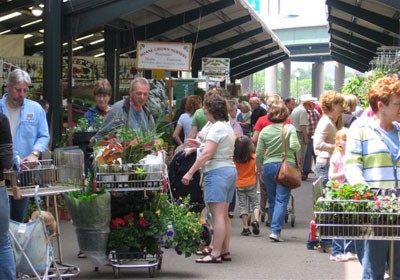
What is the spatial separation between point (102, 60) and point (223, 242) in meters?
16.6

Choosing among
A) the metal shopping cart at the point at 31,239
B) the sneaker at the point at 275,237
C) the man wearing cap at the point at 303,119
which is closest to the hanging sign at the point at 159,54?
the man wearing cap at the point at 303,119

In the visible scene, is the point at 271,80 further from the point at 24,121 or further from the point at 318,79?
the point at 24,121

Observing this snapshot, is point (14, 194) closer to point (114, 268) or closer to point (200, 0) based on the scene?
point (114, 268)

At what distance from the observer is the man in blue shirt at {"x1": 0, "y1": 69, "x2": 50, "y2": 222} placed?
8008 mm

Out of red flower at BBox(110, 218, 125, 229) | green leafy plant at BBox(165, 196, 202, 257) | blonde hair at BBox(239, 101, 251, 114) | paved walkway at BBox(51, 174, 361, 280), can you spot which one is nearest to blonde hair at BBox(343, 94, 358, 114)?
paved walkway at BBox(51, 174, 361, 280)

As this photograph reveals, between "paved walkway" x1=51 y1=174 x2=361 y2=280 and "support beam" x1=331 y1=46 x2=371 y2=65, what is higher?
"support beam" x1=331 y1=46 x2=371 y2=65

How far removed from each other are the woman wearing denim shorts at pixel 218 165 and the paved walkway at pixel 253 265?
17.6 inches

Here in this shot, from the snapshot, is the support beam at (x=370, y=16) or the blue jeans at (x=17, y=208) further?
the support beam at (x=370, y=16)

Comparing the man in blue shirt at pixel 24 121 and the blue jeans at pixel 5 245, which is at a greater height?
the man in blue shirt at pixel 24 121

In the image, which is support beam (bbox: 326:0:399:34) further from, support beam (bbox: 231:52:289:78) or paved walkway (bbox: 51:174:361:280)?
support beam (bbox: 231:52:289:78)

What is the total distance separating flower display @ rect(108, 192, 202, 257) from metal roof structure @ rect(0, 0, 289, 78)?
8.75 m

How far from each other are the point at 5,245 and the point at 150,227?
8.06 feet

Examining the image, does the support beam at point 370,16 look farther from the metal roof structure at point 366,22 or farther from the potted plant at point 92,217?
the potted plant at point 92,217

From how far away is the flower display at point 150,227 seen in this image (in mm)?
8695
